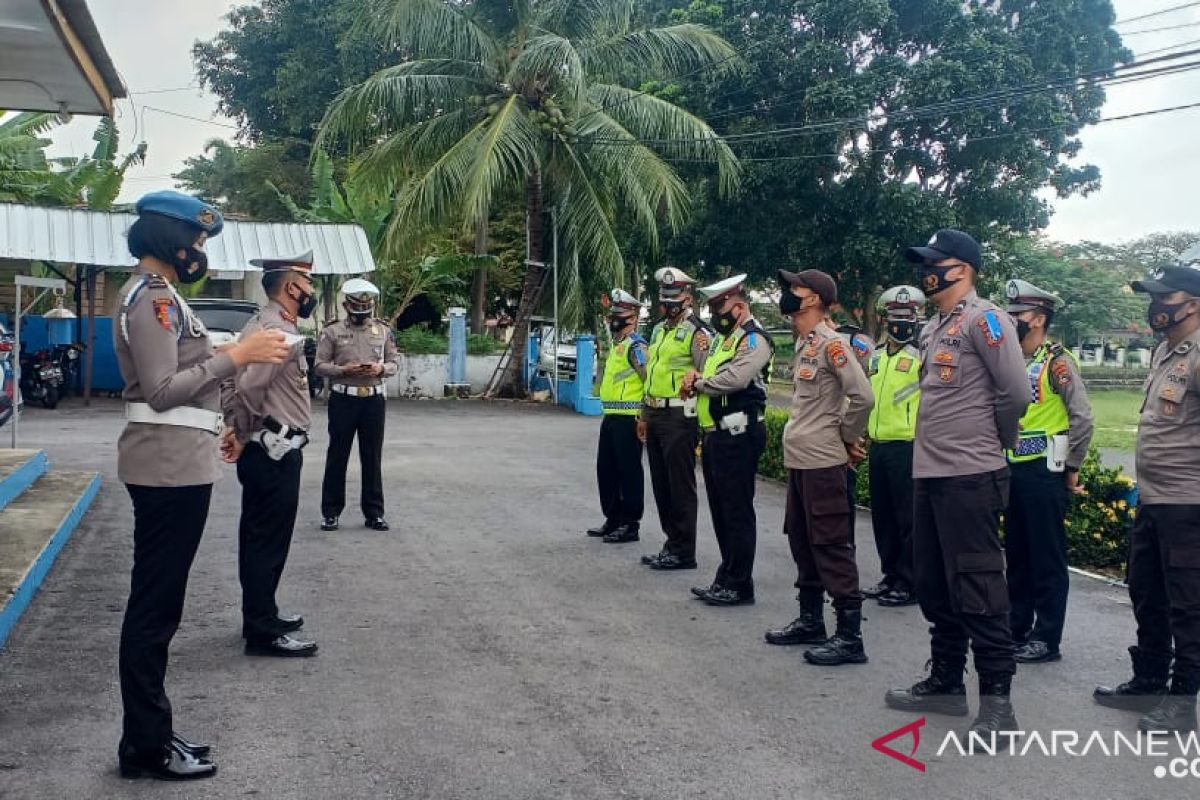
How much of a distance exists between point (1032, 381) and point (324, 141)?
1786cm

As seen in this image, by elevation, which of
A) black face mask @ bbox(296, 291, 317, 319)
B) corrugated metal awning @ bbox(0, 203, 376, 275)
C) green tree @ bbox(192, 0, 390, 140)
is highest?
green tree @ bbox(192, 0, 390, 140)

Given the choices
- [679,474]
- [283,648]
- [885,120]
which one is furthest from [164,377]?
[885,120]

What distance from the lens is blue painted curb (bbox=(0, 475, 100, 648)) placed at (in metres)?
5.42

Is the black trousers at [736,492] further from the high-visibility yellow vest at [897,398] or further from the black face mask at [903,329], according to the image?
the black face mask at [903,329]

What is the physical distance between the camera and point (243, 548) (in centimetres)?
553

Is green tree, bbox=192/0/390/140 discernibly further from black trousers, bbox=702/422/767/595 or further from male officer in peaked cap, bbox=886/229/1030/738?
male officer in peaked cap, bbox=886/229/1030/738

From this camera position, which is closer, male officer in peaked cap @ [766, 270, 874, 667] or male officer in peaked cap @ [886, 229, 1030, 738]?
male officer in peaked cap @ [886, 229, 1030, 738]

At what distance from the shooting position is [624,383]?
842 centimetres

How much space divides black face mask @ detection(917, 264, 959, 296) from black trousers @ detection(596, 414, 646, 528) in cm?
388

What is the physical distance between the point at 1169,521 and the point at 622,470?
4445mm

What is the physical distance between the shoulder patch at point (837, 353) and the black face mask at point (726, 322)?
40.7 inches

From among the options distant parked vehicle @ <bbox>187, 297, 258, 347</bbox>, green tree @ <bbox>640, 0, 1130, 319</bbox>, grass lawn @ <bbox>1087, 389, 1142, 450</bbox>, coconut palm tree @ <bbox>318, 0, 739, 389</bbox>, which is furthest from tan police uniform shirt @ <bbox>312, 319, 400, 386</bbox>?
green tree @ <bbox>640, 0, 1130, 319</bbox>

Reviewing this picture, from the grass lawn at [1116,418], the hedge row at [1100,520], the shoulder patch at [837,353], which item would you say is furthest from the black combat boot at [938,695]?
the grass lawn at [1116,418]

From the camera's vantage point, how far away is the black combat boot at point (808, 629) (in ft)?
18.9
